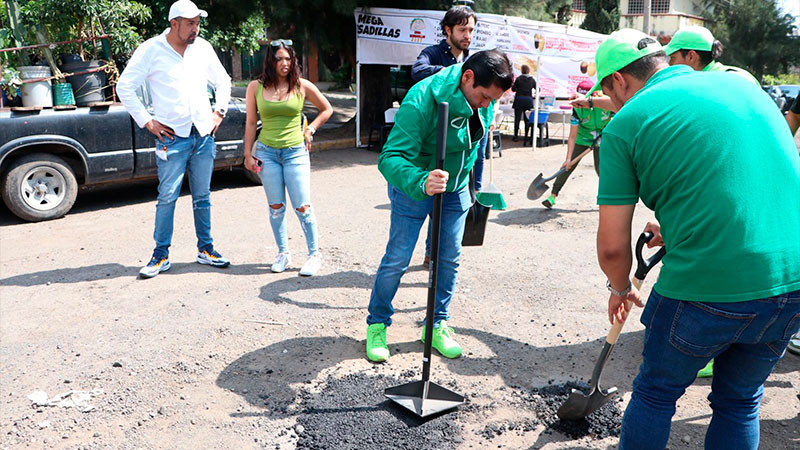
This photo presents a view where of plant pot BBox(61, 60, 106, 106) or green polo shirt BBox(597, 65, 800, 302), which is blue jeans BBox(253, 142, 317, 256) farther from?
plant pot BBox(61, 60, 106, 106)

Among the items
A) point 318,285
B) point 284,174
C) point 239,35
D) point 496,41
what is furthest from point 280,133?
point 239,35

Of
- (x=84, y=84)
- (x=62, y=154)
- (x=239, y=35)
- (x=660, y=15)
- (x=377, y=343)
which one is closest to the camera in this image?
(x=377, y=343)

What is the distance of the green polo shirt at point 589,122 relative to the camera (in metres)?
7.02

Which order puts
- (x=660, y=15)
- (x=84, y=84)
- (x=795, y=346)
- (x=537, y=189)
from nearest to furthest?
(x=795, y=346) < (x=537, y=189) < (x=84, y=84) < (x=660, y=15)

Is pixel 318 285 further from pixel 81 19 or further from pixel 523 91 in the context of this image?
pixel 523 91

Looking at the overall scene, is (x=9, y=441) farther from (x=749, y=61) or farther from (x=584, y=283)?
(x=749, y=61)

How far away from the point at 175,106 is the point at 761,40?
130 feet

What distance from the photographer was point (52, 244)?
637 cm

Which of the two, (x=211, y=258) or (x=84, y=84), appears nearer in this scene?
(x=211, y=258)

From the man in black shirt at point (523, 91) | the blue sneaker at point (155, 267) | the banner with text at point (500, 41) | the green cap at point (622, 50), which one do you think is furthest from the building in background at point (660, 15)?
the green cap at point (622, 50)

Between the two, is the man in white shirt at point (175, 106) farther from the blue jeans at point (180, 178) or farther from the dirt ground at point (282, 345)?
the dirt ground at point (282, 345)

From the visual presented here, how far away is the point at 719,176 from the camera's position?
78.0 inches

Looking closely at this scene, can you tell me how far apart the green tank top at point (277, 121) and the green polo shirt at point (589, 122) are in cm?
331

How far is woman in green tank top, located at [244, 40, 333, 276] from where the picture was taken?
16.5 ft
